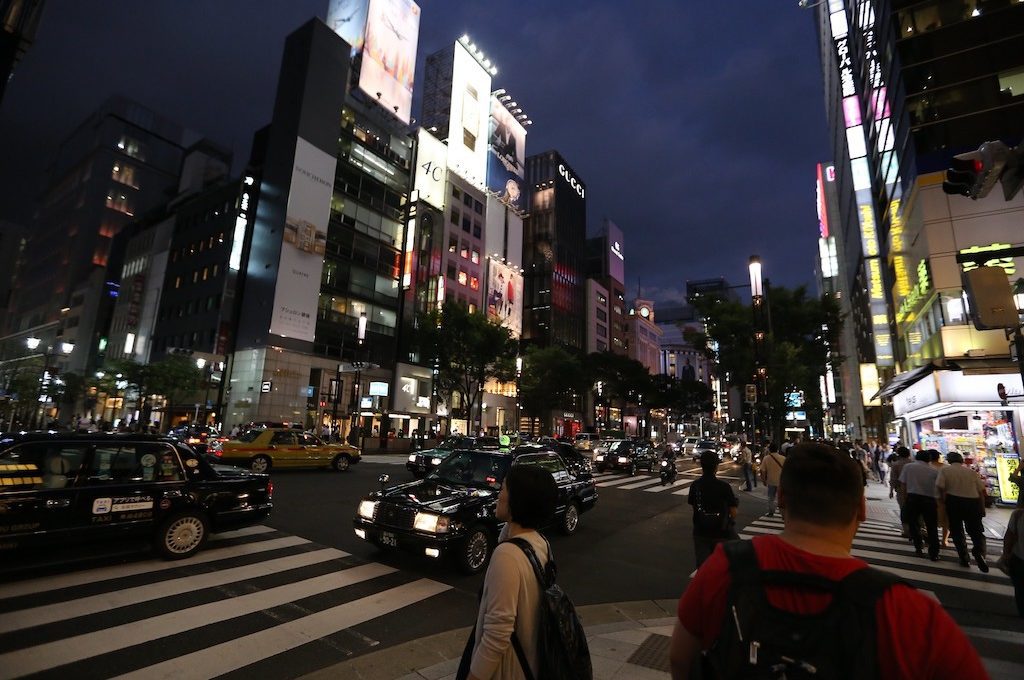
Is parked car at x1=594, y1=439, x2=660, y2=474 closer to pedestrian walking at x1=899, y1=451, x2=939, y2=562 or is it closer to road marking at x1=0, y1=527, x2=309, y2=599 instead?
pedestrian walking at x1=899, y1=451, x2=939, y2=562

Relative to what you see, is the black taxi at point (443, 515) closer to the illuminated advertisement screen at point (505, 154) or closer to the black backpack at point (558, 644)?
the black backpack at point (558, 644)

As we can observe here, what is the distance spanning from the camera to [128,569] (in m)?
6.67

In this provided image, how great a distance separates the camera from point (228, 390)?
128ft

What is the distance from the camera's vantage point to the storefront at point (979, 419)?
15.3 meters

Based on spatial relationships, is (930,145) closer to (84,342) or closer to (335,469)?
(335,469)

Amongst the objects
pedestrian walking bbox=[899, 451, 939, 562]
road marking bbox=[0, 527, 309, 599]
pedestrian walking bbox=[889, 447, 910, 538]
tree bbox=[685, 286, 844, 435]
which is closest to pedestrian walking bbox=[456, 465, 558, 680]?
road marking bbox=[0, 527, 309, 599]

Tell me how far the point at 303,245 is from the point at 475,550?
3783 centimetres

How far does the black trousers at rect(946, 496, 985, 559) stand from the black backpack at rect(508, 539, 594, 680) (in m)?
9.89

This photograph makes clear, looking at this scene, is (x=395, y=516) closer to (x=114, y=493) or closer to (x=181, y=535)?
(x=181, y=535)

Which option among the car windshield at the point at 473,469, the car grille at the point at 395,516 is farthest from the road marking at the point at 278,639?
the car windshield at the point at 473,469

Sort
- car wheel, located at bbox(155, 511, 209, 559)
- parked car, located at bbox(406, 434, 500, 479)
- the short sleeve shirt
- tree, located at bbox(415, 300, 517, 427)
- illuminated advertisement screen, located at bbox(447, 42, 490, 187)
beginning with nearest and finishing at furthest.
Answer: the short sleeve shirt, car wheel, located at bbox(155, 511, 209, 559), parked car, located at bbox(406, 434, 500, 479), tree, located at bbox(415, 300, 517, 427), illuminated advertisement screen, located at bbox(447, 42, 490, 187)

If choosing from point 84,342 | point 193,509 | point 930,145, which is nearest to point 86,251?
point 84,342

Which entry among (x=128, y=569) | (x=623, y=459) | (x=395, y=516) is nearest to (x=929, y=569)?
(x=395, y=516)

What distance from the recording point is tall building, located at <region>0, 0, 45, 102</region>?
7.79 meters
